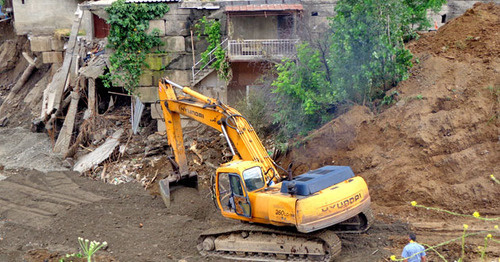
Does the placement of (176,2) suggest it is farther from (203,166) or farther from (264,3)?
(203,166)

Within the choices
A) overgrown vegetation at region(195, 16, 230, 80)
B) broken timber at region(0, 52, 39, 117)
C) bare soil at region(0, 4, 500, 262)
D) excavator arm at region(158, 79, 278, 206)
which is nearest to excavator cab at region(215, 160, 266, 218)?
excavator arm at region(158, 79, 278, 206)

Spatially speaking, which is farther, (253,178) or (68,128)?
(68,128)

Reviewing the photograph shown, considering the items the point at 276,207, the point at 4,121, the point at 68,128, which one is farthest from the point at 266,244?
the point at 4,121

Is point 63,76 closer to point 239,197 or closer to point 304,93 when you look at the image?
point 304,93

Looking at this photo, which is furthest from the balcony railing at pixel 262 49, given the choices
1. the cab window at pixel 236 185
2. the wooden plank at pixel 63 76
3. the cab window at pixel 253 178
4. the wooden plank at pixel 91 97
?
the cab window at pixel 236 185

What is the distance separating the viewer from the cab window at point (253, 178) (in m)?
9.35

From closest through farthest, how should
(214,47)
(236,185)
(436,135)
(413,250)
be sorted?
(413,250)
(236,185)
(436,135)
(214,47)

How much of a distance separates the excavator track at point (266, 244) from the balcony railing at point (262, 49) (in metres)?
8.14

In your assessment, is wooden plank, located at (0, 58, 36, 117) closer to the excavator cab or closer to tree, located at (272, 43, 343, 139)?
tree, located at (272, 43, 343, 139)

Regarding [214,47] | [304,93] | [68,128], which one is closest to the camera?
[304,93]

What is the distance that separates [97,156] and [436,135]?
34.9 feet

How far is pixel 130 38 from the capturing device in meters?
17.0

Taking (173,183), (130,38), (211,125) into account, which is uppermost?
(130,38)

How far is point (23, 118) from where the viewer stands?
22.3 meters
